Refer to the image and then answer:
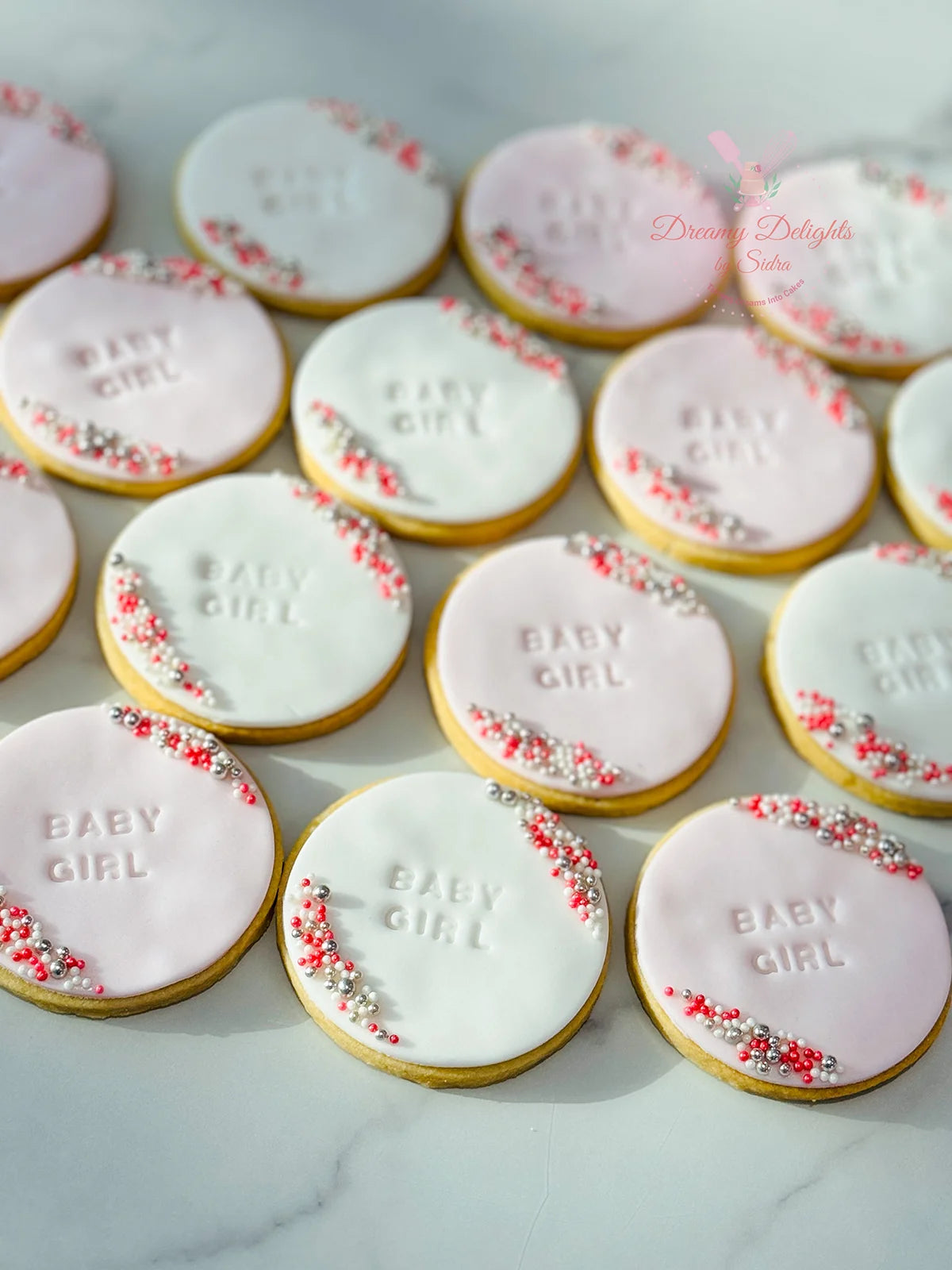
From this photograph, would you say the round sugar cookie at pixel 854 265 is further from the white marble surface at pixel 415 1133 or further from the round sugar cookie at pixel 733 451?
the white marble surface at pixel 415 1133

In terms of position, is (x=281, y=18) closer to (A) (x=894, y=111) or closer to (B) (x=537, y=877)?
(A) (x=894, y=111)

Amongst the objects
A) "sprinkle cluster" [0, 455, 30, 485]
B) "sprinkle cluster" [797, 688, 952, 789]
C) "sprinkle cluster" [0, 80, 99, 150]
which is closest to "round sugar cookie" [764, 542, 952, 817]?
"sprinkle cluster" [797, 688, 952, 789]

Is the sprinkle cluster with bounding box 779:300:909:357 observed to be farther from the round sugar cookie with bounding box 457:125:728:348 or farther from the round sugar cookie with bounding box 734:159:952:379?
the round sugar cookie with bounding box 457:125:728:348

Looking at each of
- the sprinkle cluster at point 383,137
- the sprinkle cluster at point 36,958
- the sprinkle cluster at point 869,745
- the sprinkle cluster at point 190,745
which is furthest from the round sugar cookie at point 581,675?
the sprinkle cluster at point 383,137

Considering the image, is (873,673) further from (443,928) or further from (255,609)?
(255,609)

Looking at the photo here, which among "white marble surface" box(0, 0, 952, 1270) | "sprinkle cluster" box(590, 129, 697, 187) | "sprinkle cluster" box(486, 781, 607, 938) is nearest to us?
"white marble surface" box(0, 0, 952, 1270)

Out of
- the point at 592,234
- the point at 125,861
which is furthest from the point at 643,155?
the point at 125,861
